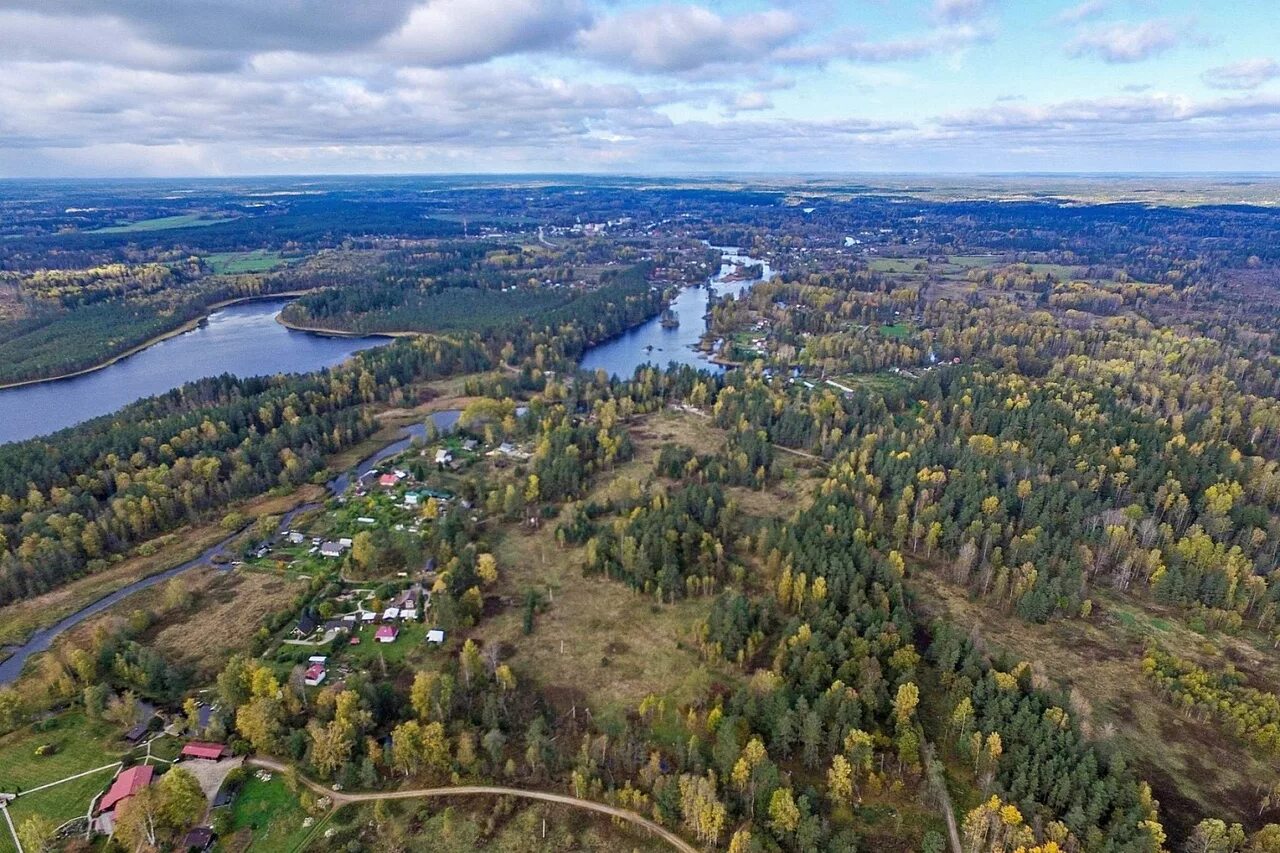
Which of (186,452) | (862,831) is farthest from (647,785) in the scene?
(186,452)

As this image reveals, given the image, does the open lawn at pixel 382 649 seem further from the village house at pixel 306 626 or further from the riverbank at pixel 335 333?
the riverbank at pixel 335 333

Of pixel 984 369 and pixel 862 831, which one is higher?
pixel 984 369

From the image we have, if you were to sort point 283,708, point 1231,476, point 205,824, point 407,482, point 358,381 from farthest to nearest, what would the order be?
point 358,381, point 407,482, point 1231,476, point 283,708, point 205,824

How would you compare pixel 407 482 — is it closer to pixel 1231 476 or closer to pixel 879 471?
pixel 879 471

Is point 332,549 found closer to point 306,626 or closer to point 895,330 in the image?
point 306,626

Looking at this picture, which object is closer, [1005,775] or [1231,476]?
[1005,775]

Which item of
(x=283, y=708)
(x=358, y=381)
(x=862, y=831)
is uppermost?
Answer: (x=358, y=381)

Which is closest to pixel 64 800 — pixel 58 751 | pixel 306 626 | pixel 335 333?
pixel 58 751

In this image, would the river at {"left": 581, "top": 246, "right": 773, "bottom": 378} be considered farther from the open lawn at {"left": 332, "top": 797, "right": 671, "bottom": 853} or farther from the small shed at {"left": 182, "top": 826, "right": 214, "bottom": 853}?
the small shed at {"left": 182, "top": 826, "right": 214, "bottom": 853}
